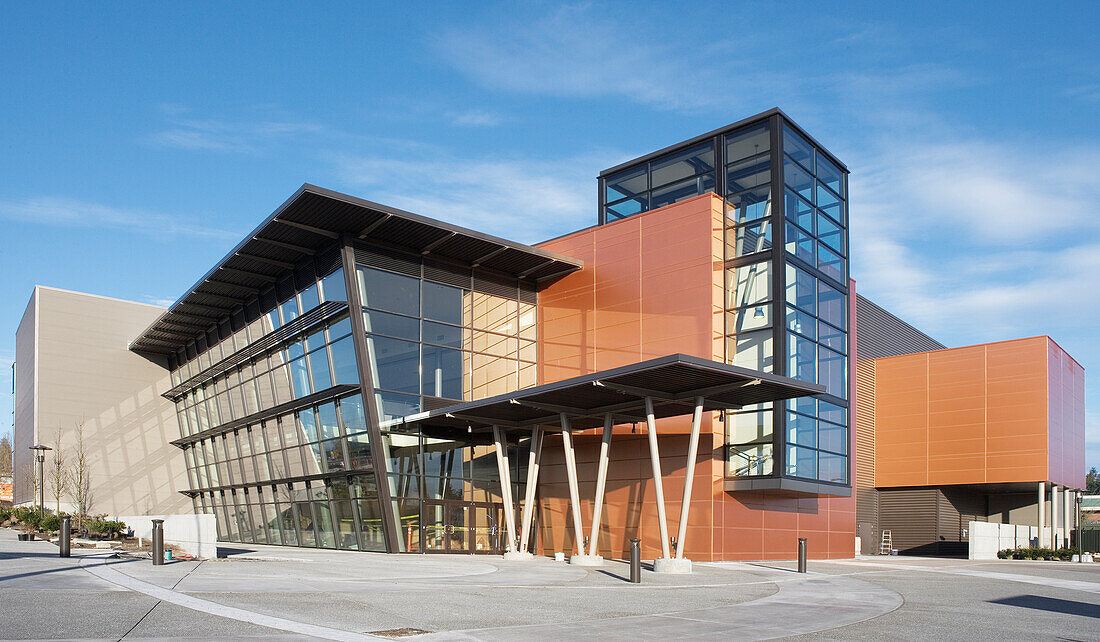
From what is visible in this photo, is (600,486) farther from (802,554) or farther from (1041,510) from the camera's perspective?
(1041,510)

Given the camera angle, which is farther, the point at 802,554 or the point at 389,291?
the point at 389,291

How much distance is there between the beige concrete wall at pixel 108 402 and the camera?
156 ft

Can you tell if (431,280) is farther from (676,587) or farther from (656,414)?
(676,587)

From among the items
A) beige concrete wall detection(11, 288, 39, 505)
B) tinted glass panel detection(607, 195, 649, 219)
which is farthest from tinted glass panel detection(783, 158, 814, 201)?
beige concrete wall detection(11, 288, 39, 505)

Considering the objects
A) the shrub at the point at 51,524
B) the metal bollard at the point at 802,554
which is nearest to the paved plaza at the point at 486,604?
the metal bollard at the point at 802,554

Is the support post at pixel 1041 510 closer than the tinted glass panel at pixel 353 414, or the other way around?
the tinted glass panel at pixel 353 414

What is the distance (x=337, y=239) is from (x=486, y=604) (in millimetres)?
18466

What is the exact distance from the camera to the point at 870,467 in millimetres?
48969

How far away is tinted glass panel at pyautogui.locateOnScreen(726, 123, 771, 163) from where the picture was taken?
3098 centimetres

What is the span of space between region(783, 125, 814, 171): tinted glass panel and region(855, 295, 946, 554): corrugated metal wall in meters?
17.6

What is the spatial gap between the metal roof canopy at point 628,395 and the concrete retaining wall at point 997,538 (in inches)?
851

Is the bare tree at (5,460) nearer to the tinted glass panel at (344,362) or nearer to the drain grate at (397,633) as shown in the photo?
the tinted glass panel at (344,362)

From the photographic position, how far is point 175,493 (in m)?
48.8

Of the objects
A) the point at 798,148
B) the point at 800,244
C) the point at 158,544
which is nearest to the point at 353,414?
the point at 158,544
